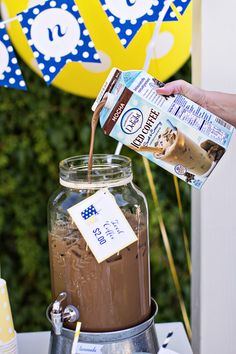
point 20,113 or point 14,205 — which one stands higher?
point 20,113

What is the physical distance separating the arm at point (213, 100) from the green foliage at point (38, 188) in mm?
490

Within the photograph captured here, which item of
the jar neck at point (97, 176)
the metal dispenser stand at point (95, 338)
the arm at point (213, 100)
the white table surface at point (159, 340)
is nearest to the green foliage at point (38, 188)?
the white table surface at point (159, 340)

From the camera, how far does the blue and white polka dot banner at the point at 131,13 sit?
4.38 feet

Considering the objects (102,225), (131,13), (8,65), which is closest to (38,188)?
(8,65)

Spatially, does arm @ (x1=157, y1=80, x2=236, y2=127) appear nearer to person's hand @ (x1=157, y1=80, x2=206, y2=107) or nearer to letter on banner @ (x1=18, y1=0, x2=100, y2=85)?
person's hand @ (x1=157, y1=80, x2=206, y2=107)

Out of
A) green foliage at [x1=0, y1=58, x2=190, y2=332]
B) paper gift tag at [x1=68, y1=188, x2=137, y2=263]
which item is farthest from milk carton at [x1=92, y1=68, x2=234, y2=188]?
green foliage at [x1=0, y1=58, x2=190, y2=332]

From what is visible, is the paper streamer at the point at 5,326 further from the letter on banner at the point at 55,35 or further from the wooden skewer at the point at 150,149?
the letter on banner at the point at 55,35

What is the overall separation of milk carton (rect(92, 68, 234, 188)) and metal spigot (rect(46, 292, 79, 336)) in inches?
12.5

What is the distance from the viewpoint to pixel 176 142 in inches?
44.8

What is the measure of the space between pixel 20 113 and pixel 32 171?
0.59 feet

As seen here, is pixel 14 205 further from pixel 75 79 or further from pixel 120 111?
pixel 120 111

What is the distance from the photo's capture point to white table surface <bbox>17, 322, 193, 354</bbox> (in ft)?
4.71

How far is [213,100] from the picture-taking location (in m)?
1.24

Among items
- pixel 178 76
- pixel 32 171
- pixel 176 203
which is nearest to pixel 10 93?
pixel 32 171
